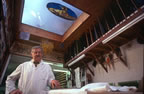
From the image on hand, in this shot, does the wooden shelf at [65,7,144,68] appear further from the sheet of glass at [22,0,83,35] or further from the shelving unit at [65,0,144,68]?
the sheet of glass at [22,0,83,35]

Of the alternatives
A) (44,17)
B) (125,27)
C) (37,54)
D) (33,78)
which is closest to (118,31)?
(125,27)

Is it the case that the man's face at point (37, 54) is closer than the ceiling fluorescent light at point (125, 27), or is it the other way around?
the man's face at point (37, 54)

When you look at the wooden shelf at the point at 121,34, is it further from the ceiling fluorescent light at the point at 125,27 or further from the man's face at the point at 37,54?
the man's face at the point at 37,54

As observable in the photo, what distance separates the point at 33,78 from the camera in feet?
4.48

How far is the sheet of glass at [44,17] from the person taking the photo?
2.70 metres

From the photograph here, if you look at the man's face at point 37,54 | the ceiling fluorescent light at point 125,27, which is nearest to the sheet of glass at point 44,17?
the ceiling fluorescent light at point 125,27

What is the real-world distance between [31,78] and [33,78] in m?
0.03

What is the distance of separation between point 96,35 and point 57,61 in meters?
1.97

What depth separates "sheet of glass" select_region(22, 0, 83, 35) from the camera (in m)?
2.70

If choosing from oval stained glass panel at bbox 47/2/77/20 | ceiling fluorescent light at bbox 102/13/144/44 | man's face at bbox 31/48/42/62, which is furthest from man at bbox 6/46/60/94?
oval stained glass panel at bbox 47/2/77/20

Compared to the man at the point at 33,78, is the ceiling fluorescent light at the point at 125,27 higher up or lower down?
higher up

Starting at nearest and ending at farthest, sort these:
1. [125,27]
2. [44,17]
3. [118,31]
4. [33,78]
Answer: [33,78] → [125,27] → [118,31] → [44,17]

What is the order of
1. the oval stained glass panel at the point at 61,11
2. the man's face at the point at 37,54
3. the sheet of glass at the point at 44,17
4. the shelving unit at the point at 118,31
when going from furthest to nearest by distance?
1. the oval stained glass panel at the point at 61,11
2. the sheet of glass at the point at 44,17
3. the shelving unit at the point at 118,31
4. the man's face at the point at 37,54

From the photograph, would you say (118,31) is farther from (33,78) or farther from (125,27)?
(33,78)
